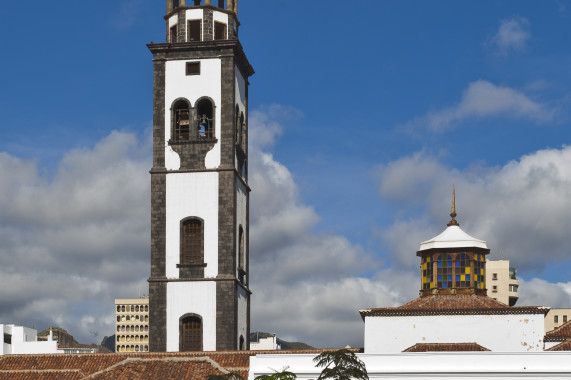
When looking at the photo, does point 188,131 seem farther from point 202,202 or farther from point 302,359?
point 302,359

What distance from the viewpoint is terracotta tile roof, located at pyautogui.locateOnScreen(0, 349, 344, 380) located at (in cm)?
3762

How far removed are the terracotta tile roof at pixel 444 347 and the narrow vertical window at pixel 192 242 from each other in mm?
10418

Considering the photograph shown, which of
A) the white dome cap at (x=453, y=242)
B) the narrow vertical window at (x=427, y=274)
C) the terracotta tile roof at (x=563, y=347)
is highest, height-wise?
the white dome cap at (x=453, y=242)

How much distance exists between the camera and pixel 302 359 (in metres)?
36.2

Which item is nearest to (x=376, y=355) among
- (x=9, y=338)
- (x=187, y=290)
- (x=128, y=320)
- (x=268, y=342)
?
(x=187, y=290)

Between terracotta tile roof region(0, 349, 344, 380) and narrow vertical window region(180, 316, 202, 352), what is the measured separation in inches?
115

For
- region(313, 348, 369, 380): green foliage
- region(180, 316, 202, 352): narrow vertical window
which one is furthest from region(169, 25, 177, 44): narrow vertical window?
region(313, 348, 369, 380): green foliage

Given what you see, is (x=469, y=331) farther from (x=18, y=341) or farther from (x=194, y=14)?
(x=18, y=341)

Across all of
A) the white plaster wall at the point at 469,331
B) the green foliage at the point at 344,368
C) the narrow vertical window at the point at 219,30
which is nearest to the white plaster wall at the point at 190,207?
the narrow vertical window at the point at 219,30

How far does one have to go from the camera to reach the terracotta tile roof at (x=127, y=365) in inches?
1481

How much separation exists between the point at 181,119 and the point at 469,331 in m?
15.8

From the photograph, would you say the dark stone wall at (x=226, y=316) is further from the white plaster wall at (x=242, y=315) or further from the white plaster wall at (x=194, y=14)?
the white plaster wall at (x=194, y=14)

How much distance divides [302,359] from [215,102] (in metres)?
14.0

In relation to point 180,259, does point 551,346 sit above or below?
below
